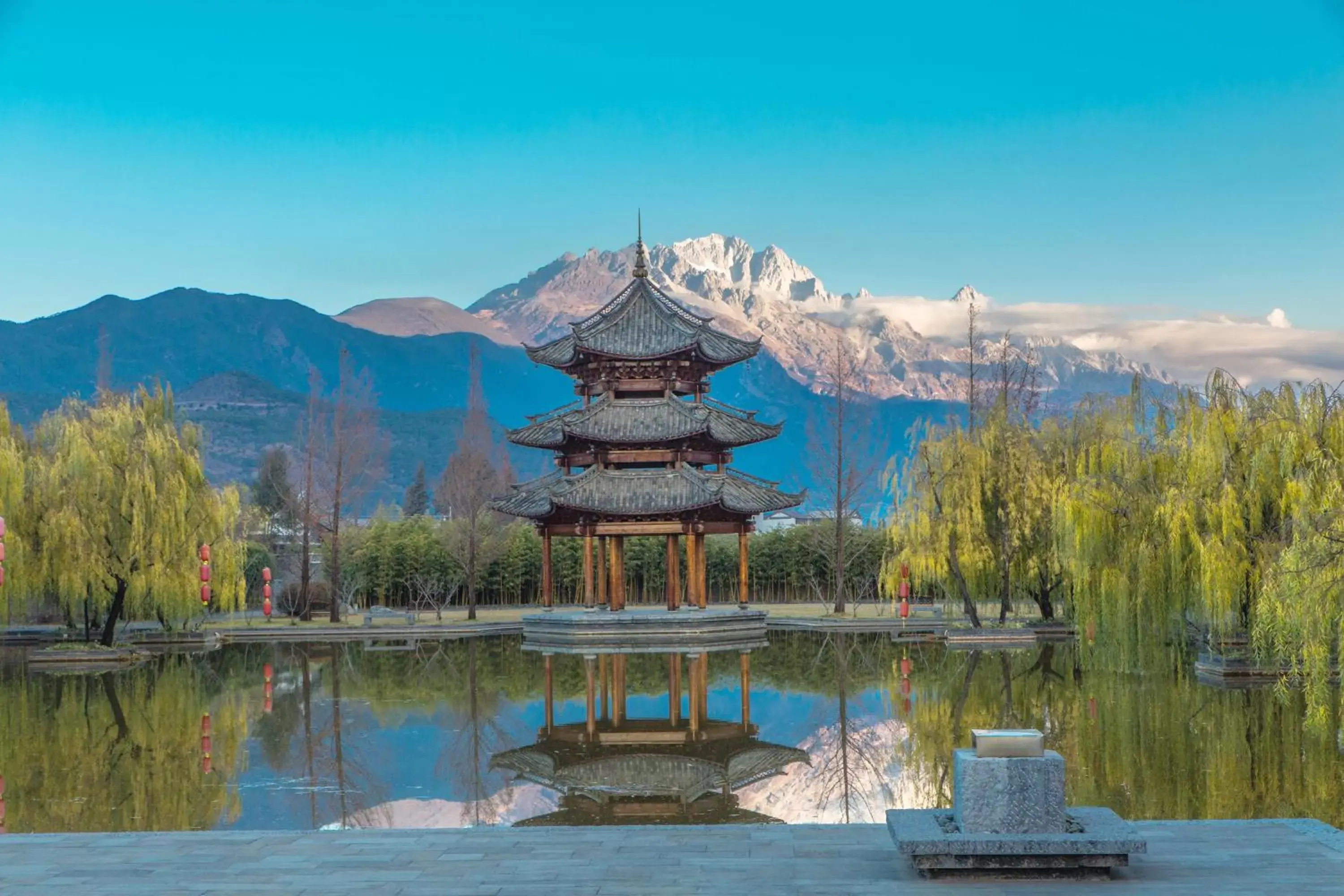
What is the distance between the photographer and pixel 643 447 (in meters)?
29.6

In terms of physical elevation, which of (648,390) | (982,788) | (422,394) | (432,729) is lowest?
(432,729)

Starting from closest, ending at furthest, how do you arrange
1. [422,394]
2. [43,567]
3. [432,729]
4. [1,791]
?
[1,791] → [432,729] → [43,567] → [422,394]

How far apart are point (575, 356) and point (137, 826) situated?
2195cm

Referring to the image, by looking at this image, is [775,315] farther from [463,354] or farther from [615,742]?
Answer: [615,742]

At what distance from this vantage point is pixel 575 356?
3067 centimetres

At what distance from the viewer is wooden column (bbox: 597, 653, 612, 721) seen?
16.2 metres

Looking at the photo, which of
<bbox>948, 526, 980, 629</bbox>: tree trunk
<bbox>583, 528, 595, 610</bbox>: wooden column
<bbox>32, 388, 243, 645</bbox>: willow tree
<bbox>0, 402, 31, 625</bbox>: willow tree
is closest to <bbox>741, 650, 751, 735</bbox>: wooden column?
<bbox>948, 526, 980, 629</bbox>: tree trunk

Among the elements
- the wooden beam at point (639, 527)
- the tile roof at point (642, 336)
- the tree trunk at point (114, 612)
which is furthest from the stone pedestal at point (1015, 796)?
the tile roof at point (642, 336)

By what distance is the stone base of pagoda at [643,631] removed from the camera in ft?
82.1

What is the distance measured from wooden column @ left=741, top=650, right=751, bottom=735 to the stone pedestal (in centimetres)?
743

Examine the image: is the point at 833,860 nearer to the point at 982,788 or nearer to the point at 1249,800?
Result: the point at 982,788

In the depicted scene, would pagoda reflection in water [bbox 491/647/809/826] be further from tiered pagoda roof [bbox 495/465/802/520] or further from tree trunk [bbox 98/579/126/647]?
tiered pagoda roof [bbox 495/465/802/520]

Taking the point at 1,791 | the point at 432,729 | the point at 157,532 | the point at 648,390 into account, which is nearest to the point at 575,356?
the point at 648,390

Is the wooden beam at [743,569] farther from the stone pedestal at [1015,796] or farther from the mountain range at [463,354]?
the mountain range at [463,354]
